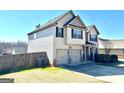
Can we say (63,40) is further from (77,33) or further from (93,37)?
(93,37)

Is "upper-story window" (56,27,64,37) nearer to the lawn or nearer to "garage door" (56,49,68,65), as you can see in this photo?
"garage door" (56,49,68,65)

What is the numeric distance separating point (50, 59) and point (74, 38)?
419cm

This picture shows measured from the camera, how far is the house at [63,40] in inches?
614

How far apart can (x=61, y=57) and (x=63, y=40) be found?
2.10 metres

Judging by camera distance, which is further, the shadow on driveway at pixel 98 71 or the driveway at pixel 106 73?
the shadow on driveway at pixel 98 71

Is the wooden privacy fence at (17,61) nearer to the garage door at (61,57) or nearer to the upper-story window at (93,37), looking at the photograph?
the garage door at (61,57)

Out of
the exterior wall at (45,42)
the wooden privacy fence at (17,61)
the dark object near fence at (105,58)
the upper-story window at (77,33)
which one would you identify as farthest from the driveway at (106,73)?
the dark object near fence at (105,58)

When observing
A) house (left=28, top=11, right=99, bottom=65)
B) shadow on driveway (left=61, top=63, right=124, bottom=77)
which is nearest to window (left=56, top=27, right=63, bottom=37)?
house (left=28, top=11, right=99, bottom=65)

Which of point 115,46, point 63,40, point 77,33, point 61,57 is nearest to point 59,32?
point 63,40

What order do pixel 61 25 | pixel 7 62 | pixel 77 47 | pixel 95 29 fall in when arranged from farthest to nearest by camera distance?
pixel 95 29
pixel 77 47
pixel 61 25
pixel 7 62

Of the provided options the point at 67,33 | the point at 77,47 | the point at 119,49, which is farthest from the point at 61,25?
the point at 119,49

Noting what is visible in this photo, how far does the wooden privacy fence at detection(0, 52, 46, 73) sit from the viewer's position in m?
12.3

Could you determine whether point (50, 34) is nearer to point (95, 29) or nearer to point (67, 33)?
point (67, 33)

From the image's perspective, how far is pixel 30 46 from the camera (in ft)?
69.9
